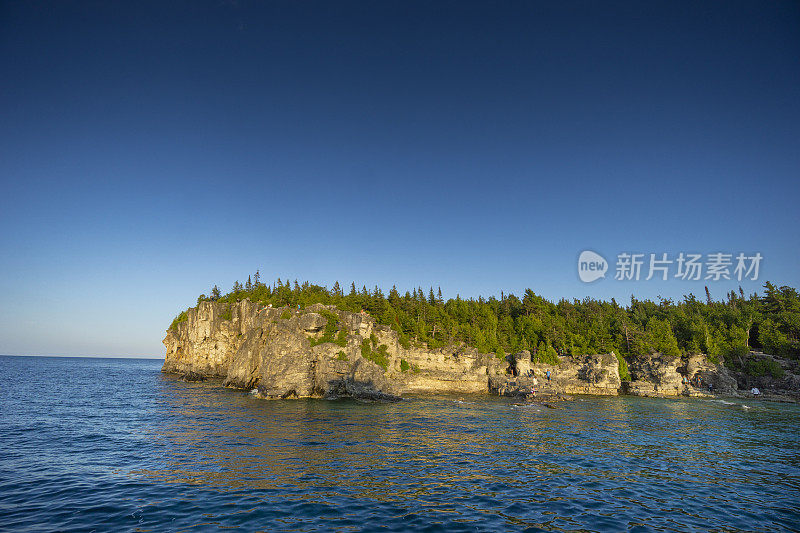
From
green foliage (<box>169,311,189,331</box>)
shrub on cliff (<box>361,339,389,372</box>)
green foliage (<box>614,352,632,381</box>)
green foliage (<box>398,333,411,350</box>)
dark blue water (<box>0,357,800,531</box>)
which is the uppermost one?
green foliage (<box>169,311,189,331</box>)

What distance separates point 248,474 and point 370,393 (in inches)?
1577

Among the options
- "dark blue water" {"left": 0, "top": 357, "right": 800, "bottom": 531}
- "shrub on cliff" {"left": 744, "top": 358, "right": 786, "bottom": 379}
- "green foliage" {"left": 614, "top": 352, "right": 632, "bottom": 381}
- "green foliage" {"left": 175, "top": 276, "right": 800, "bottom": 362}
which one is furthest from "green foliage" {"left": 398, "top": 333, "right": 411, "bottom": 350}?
"shrub on cliff" {"left": 744, "top": 358, "right": 786, "bottom": 379}

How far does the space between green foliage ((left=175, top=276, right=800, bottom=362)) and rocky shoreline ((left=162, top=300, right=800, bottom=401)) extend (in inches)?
146

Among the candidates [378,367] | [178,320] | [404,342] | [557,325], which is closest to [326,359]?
[378,367]

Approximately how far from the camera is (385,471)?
2345 cm

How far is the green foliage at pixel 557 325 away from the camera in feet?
276

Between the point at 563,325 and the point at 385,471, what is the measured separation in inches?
3489

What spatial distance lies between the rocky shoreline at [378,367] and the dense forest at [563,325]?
3824 mm

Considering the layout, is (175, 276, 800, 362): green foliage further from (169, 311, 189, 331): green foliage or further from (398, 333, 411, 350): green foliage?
(169, 311, 189, 331): green foliage

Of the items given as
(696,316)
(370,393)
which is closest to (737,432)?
(370,393)

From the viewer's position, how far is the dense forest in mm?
84062

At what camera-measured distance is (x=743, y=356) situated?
81875 mm

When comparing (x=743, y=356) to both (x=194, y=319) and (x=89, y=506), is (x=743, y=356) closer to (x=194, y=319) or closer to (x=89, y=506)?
(x=89, y=506)

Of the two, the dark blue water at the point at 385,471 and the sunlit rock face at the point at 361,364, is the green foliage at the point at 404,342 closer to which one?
the sunlit rock face at the point at 361,364
